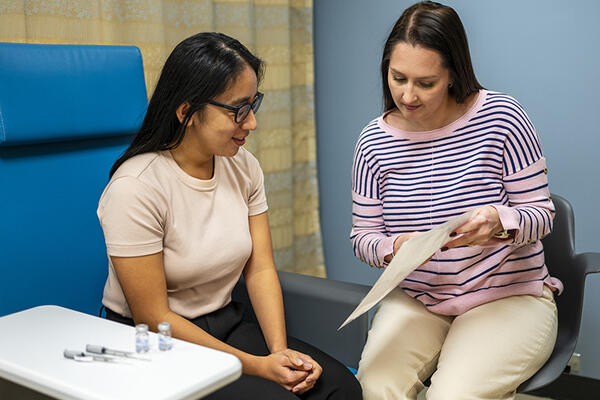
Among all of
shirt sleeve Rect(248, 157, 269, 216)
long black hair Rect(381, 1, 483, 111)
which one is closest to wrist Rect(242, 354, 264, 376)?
shirt sleeve Rect(248, 157, 269, 216)

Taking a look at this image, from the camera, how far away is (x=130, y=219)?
1.24 metres

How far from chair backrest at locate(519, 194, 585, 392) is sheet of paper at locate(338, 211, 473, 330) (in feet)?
1.40

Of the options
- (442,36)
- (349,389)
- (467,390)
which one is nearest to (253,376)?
(349,389)

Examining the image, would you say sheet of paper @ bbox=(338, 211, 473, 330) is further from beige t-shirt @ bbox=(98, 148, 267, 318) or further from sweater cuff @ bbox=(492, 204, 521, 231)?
beige t-shirt @ bbox=(98, 148, 267, 318)

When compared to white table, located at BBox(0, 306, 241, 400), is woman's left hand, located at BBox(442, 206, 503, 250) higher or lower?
higher

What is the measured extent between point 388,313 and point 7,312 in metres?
0.83

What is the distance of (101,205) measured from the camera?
1.29 meters

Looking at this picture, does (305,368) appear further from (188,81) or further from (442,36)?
(442,36)

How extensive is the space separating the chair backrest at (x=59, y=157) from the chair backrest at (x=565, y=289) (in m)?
1.03

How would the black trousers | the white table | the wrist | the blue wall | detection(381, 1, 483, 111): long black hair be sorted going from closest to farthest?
the white table, the black trousers, the wrist, detection(381, 1, 483, 111): long black hair, the blue wall

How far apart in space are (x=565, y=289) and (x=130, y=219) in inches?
42.7

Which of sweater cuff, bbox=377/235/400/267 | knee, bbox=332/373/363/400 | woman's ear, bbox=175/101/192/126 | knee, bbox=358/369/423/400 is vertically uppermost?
woman's ear, bbox=175/101/192/126

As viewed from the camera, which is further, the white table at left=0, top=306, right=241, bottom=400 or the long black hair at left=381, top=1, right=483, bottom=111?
the long black hair at left=381, top=1, right=483, bottom=111

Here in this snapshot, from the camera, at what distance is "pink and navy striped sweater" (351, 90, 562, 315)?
1459 millimetres
